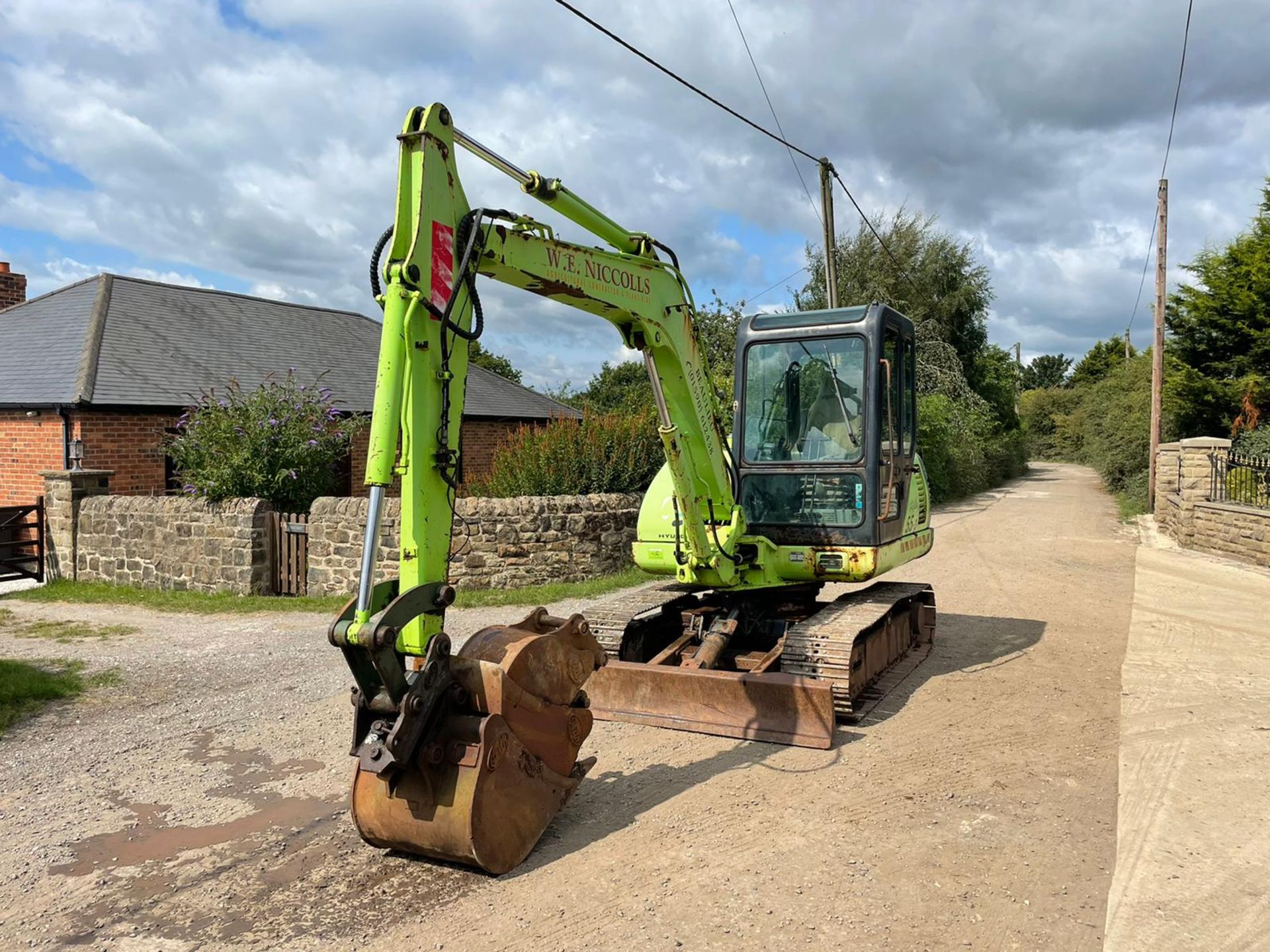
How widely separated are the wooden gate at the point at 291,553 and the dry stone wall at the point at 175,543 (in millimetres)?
112

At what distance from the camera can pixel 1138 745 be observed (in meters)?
5.81

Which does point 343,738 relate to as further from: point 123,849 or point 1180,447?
point 1180,447

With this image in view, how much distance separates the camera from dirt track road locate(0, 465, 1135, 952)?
144 inches

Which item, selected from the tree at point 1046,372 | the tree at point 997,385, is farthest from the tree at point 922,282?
the tree at point 1046,372

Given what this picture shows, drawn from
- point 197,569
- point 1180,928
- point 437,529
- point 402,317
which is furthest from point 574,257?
point 197,569

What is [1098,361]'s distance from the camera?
72438 mm

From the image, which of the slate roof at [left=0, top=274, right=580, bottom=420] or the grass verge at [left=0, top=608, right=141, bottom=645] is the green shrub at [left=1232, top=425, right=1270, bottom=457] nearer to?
the slate roof at [left=0, top=274, right=580, bottom=420]

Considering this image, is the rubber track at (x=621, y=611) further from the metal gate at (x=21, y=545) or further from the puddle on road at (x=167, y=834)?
the metal gate at (x=21, y=545)

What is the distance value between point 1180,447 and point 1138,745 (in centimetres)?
1348

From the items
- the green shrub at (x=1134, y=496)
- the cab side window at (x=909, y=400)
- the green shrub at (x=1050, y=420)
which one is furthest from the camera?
the green shrub at (x=1050, y=420)

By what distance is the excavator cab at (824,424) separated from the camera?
22.8ft

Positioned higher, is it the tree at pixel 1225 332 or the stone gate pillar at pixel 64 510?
the tree at pixel 1225 332

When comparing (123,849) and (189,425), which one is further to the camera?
(189,425)

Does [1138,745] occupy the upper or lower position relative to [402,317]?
lower
